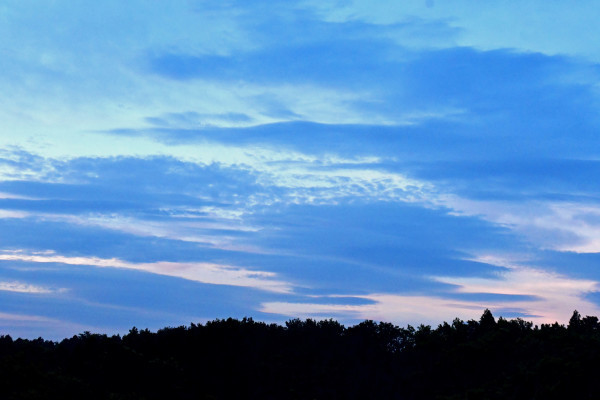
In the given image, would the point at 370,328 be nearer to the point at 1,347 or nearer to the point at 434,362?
the point at 434,362

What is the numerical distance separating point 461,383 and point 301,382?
35.2ft

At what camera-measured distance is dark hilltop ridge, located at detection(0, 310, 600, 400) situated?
142 feet

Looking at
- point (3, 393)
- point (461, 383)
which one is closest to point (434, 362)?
point (461, 383)

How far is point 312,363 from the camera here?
5231 cm

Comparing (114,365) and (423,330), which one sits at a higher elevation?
(423,330)

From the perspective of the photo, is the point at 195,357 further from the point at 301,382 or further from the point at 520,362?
the point at 520,362

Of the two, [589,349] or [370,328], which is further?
[370,328]

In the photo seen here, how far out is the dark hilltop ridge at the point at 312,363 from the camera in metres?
43.3

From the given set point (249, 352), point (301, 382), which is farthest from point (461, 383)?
point (249, 352)

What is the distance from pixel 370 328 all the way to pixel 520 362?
1607 centimetres

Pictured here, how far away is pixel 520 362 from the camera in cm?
4791

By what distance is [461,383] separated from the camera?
165 feet

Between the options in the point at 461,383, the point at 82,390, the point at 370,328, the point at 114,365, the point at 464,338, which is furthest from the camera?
the point at 370,328

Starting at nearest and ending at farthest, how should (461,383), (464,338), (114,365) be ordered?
1. (114,365)
2. (461,383)
3. (464,338)
